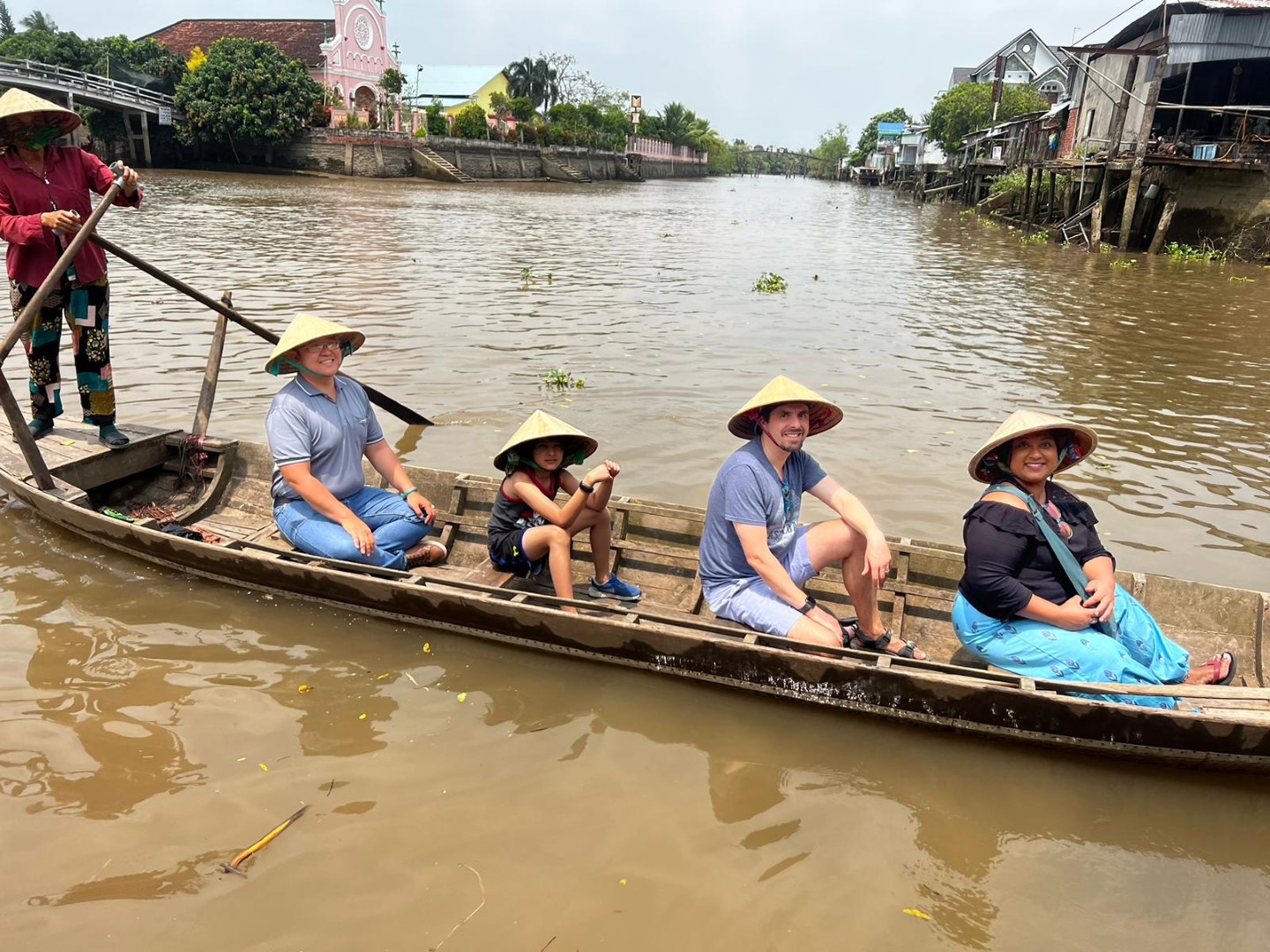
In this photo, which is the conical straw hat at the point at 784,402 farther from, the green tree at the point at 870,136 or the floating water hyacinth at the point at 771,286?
the green tree at the point at 870,136

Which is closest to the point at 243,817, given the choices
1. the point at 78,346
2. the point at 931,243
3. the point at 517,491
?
the point at 517,491

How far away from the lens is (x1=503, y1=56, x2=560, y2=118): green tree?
71750mm

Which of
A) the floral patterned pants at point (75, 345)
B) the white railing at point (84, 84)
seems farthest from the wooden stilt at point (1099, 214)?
the white railing at point (84, 84)

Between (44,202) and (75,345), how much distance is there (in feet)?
3.11

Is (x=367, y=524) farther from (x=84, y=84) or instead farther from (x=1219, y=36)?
(x=84, y=84)

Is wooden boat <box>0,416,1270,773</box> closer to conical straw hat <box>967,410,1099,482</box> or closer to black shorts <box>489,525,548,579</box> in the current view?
black shorts <box>489,525,548,579</box>

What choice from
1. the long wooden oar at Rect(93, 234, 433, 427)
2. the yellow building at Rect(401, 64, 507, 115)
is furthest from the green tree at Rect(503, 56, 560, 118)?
the long wooden oar at Rect(93, 234, 433, 427)

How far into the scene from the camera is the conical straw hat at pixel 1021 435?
12.0ft

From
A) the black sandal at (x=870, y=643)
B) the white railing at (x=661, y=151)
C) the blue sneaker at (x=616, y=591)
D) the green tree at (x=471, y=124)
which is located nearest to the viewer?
the black sandal at (x=870, y=643)

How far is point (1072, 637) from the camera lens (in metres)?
3.67

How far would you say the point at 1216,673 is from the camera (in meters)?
3.68

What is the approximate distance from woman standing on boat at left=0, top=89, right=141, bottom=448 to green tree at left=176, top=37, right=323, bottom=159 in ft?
144

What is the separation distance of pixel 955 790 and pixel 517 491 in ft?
8.18

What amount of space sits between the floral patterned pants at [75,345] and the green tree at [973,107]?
53.1 meters
